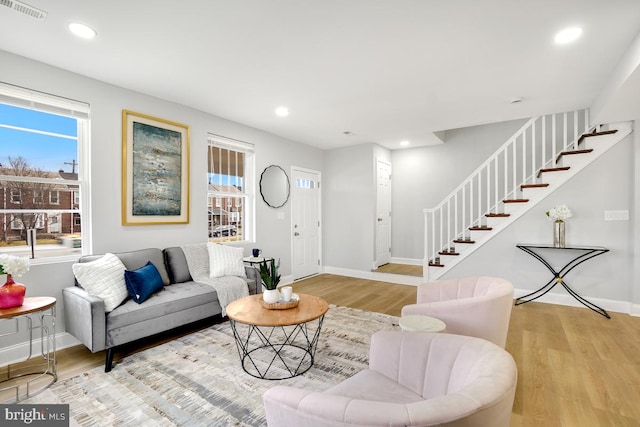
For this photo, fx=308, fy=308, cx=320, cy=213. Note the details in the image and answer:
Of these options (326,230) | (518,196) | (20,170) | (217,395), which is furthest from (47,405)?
(518,196)

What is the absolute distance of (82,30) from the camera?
2311 mm

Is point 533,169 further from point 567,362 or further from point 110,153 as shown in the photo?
point 110,153

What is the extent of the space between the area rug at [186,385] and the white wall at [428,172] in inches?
155

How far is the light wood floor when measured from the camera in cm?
197

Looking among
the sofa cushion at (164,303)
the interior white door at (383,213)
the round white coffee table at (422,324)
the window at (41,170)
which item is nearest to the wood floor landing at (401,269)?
the interior white door at (383,213)

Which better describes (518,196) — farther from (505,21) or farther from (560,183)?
(505,21)

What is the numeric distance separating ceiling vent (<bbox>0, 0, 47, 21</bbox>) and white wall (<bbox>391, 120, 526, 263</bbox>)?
5.91 meters

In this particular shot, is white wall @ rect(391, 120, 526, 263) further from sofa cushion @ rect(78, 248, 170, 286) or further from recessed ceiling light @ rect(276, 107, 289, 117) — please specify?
sofa cushion @ rect(78, 248, 170, 286)

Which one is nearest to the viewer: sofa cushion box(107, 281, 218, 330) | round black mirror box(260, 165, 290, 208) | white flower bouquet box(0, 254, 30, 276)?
white flower bouquet box(0, 254, 30, 276)

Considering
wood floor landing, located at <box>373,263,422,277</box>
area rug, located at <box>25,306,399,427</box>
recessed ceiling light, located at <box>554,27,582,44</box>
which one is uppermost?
recessed ceiling light, located at <box>554,27,582,44</box>

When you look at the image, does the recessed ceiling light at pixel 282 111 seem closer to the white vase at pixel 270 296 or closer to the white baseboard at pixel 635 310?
the white vase at pixel 270 296

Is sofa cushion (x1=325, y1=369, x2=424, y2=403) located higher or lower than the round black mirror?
lower

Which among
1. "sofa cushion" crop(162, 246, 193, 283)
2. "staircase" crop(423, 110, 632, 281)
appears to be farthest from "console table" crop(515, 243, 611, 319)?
"sofa cushion" crop(162, 246, 193, 283)

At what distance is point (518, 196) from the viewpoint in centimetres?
500
